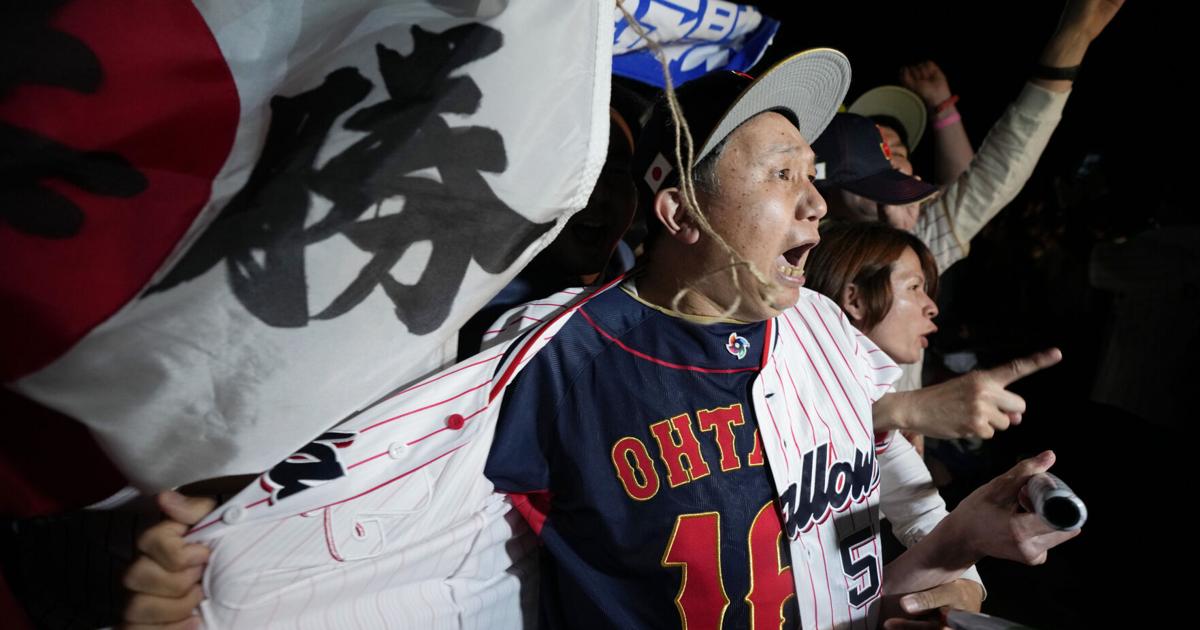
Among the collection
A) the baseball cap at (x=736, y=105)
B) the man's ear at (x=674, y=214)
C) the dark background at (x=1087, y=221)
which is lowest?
the dark background at (x=1087, y=221)

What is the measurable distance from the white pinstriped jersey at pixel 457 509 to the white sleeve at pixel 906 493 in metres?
0.17

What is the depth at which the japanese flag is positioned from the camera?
2.66ft

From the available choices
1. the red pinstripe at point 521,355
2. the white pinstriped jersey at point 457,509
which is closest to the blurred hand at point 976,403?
the white pinstriped jersey at point 457,509

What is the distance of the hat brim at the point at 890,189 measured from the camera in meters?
2.11

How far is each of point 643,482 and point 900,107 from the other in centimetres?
226

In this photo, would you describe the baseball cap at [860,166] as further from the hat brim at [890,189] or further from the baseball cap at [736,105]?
the baseball cap at [736,105]

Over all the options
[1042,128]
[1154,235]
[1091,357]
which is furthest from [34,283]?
[1091,357]

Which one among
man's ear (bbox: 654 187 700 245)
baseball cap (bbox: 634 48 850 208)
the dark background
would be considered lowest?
the dark background

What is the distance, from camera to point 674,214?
1.47 metres

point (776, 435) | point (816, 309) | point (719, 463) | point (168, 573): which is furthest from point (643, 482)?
point (168, 573)

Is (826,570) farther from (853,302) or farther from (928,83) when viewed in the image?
(928,83)

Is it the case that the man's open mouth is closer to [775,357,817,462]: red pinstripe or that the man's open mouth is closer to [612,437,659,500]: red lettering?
[775,357,817,462]: red pinstripe

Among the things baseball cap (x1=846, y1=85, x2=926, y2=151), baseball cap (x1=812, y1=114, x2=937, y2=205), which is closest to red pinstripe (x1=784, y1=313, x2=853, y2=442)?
baseball cap (x1=812, y1=114, x2=937, y2=205)

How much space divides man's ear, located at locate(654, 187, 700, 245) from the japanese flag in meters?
0.47
